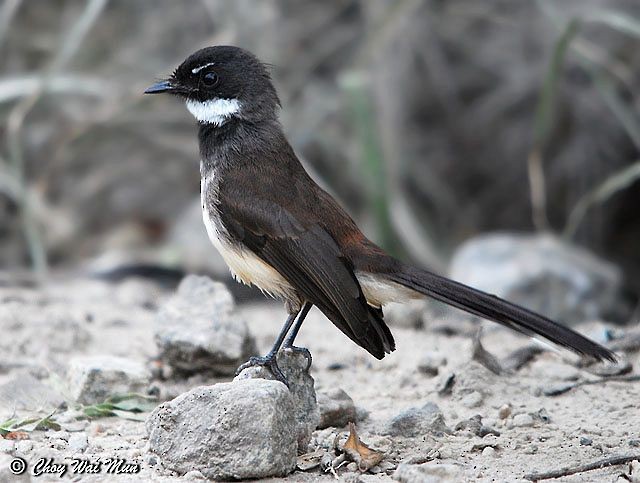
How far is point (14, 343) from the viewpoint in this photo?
5.46 metres

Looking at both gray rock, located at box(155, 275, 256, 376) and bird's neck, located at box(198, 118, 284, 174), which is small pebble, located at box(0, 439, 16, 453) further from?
bird's neck, located at box(198, 118, 284, 174)

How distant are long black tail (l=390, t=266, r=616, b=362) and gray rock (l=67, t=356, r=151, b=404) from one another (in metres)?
1.31

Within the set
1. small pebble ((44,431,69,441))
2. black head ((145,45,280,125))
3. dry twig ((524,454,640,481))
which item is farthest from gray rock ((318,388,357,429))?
black head ((145,45,280,125))

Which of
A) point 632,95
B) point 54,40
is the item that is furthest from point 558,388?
point 54,40

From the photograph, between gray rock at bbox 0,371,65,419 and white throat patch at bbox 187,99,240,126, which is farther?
white throat patch at bbox 187,99,240,126

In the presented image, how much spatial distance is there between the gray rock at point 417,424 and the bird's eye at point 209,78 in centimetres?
197

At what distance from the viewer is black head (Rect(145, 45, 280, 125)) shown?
5125mm

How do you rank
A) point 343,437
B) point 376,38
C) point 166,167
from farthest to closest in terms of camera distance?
point 166,167 < point 376,38 < point 343,437

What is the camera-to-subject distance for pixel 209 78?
5191mm

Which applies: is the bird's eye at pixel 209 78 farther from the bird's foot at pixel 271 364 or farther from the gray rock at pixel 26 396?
the gray rock at pixel 26 396

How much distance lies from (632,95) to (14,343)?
586 centimetres

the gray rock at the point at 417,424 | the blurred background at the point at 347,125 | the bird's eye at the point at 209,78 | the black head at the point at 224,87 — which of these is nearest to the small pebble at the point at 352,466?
the gray rock at the point at 417,424

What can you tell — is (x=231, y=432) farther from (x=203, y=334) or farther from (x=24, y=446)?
(x=203, y=334)

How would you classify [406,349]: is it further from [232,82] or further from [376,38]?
[376,38]
